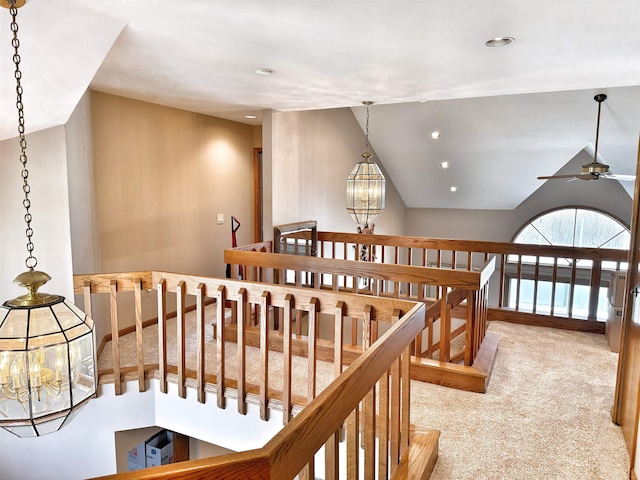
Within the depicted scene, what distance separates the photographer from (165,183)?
16.5ft

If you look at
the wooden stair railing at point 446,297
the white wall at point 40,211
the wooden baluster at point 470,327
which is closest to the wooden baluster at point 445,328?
the wooden stair railing at point 446,297

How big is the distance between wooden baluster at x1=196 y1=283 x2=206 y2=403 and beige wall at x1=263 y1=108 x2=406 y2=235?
7.67 feet

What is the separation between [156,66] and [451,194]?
7.30 metres

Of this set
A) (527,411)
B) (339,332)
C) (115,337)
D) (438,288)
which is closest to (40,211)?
(115,337)

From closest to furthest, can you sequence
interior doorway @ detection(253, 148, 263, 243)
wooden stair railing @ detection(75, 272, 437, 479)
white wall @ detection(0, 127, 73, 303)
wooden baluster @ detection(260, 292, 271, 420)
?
wooden stair railing @ detection(75, 272, 437, 479)
wooden baluster @ detection(260, 292, 271, 420)
white wall @ detection(0, 127, 73, 303)
interior doorway @ detection(253, 148, 263, 243)

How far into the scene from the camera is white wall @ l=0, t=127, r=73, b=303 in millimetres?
3176

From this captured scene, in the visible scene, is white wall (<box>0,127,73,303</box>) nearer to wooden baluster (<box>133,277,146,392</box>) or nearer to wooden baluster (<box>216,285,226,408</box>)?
wooden baluster (<box>133,277,146,392</box>)

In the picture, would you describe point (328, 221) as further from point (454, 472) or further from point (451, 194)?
point (454, 472)

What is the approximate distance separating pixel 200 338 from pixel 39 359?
1.36 m

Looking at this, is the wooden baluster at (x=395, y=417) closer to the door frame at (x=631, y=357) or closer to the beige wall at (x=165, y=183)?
the door frame at (x=631, y=357)

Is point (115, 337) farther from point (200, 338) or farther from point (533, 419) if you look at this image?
point (533, 419)

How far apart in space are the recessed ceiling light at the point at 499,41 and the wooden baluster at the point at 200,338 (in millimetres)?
2398

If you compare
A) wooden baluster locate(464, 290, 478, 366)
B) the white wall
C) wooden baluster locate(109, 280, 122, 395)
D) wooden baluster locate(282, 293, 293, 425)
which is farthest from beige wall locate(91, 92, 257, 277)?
wooden baluster locate(464, 290, 478, 366)

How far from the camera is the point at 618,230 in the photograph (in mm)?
8867
